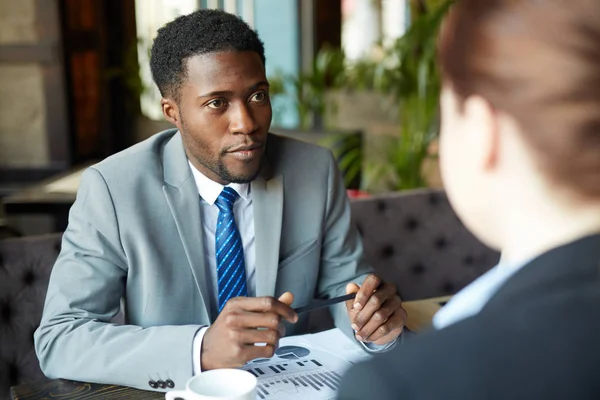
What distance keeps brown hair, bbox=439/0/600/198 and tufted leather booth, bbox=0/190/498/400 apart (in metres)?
1.47

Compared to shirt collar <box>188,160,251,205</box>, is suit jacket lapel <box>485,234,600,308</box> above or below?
above

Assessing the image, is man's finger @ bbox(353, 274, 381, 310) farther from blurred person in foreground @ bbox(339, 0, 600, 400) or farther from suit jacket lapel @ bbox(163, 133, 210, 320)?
blurred person in foreground @ bbox(339, 0, 600, 400)

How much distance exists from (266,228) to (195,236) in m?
0.17

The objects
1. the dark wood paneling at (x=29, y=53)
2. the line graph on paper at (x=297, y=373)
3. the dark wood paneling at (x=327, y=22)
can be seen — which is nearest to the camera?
the line graph on paper at (x=297, y=373)

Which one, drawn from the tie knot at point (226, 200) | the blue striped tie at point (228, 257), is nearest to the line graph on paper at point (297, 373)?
the blue striped tie at point (228, 257)

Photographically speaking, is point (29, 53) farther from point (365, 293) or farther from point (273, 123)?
point (365, 293)

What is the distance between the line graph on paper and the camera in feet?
3.83

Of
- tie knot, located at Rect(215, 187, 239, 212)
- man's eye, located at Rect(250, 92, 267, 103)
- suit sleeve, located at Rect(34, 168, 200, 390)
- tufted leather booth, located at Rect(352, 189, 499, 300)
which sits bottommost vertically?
tufted leather booth, located at Rect(352, 189, 499, 300)

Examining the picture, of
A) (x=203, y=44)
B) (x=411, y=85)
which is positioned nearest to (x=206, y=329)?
(x=203, y=44)

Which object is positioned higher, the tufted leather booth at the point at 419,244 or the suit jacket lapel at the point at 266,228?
the suit jacket lapel at the point at 266,228

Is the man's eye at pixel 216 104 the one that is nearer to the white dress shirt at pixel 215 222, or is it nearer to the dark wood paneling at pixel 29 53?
the white dress shirt at pixel 215 222

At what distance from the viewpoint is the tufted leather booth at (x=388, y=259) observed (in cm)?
175

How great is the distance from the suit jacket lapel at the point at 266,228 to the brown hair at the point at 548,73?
1.10 metres

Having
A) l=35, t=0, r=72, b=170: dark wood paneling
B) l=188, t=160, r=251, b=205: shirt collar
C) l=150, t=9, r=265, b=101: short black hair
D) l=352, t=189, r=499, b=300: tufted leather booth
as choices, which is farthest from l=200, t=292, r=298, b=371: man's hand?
l=35, t=0, r=72, b=170: dark wood paneling
